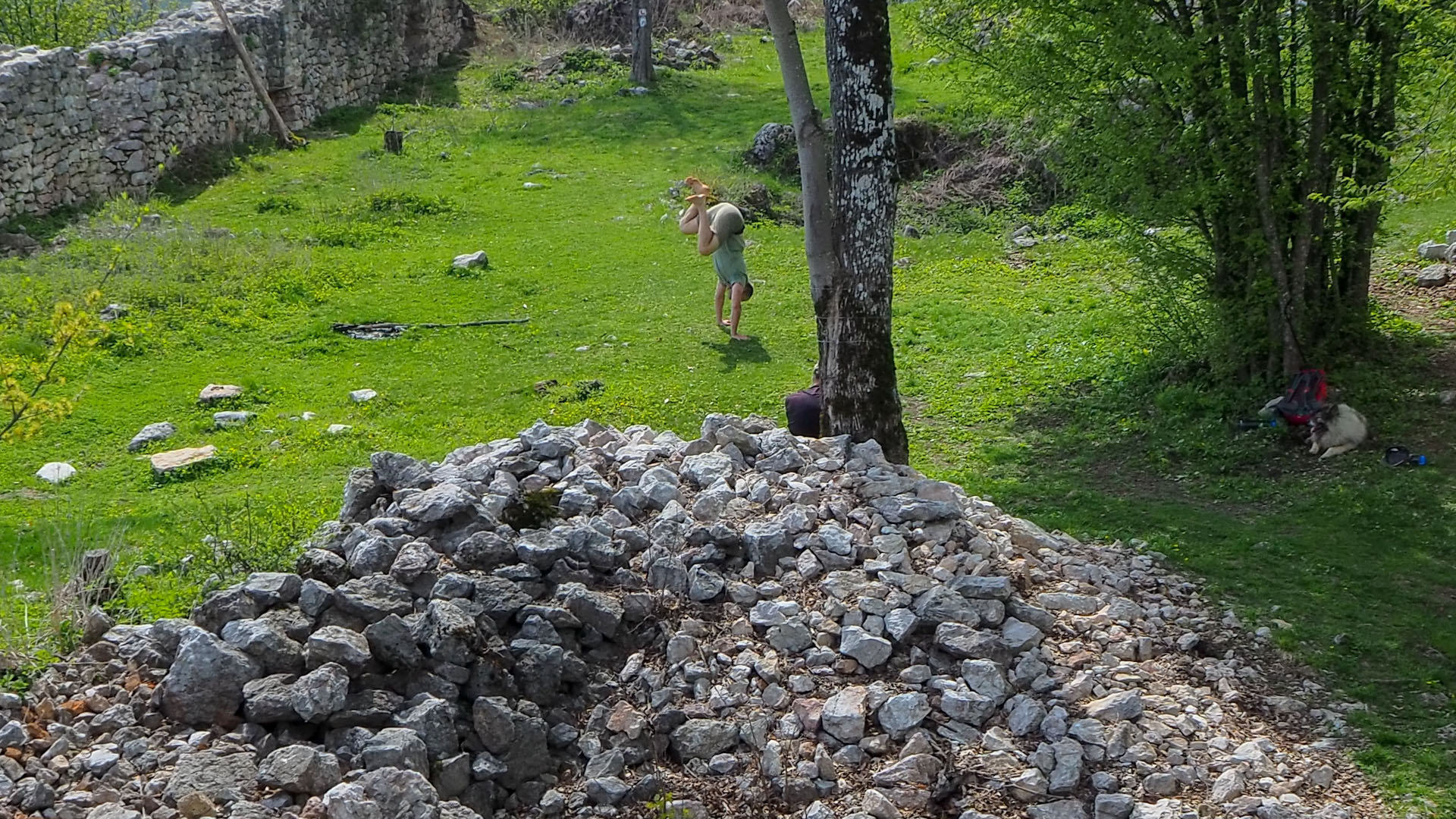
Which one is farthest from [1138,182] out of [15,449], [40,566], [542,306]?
[15,449]

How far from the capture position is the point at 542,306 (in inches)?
546

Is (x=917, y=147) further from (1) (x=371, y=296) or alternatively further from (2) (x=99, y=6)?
(2) (x=99, y=6)

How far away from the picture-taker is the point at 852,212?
8.03 meters

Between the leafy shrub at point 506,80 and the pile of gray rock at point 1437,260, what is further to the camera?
the leafy shrub at point 506,80

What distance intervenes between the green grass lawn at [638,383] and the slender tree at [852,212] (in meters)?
1.52

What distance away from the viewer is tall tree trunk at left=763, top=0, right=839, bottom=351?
8.20 meters

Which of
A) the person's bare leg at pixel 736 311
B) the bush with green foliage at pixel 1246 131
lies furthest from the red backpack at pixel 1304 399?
the person's bare leg at pixel 736 311

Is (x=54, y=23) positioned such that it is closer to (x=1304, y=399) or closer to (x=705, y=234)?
(x=705, y=234)

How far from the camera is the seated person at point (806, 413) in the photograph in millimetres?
8656

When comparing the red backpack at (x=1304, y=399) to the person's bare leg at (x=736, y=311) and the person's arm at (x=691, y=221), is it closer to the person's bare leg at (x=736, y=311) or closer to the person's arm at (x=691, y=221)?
the person's bare leg at (x=736, y=311)

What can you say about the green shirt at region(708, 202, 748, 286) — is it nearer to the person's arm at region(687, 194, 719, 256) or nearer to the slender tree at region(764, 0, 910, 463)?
the person's arm at region(687, 194, 719, 256)

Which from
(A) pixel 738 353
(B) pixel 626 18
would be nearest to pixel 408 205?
(A) pixel 738 353

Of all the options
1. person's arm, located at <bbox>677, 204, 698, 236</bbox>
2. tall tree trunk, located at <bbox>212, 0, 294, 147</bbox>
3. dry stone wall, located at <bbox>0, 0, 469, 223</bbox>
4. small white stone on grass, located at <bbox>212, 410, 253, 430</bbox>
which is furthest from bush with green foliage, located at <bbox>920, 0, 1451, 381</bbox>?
tall tree trunk, located at <bbox>212, 0, 294, 147</bbox>

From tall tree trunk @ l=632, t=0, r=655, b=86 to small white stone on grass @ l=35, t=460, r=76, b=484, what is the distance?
54.3ft
